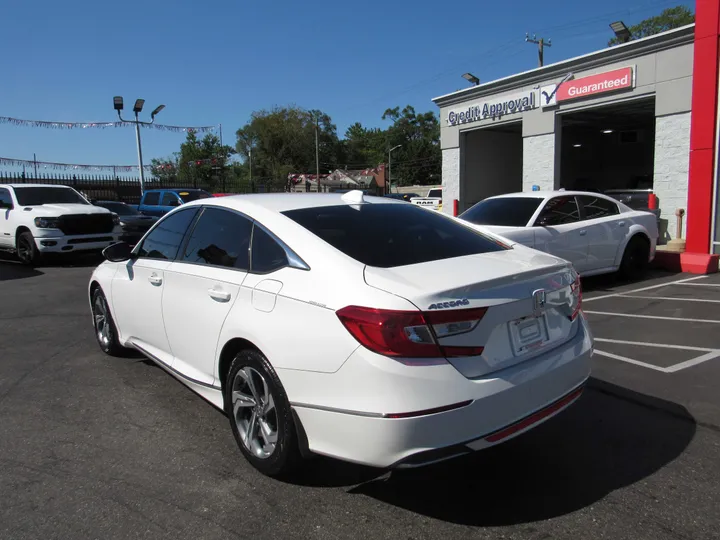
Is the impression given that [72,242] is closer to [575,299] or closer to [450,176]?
[575,299]

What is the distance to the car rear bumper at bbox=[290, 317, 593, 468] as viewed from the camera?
8.08ft

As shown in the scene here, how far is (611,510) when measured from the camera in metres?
2.77

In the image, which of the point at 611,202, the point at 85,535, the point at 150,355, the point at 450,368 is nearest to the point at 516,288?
the point at 450,368

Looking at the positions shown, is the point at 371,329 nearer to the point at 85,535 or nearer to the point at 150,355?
the point at 85,535

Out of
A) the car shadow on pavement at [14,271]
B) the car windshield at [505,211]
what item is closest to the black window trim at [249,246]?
the car windshield at [505,211]

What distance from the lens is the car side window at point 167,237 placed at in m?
4.23

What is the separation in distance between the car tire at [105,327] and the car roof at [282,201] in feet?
6.12

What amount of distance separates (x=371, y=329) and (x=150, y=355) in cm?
259

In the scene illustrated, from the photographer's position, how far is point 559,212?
867cm

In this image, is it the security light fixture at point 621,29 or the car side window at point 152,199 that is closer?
the security light fixture at point 621,29

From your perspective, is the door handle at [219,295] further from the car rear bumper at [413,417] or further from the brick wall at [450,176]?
the brick wall at [450,176]

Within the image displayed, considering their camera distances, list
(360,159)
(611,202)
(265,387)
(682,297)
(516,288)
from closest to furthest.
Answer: (516,288), (265,387), (682,297), (611,202), (360,159)

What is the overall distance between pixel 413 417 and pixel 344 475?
3.17ft

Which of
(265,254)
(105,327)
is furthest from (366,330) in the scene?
(105,327)
